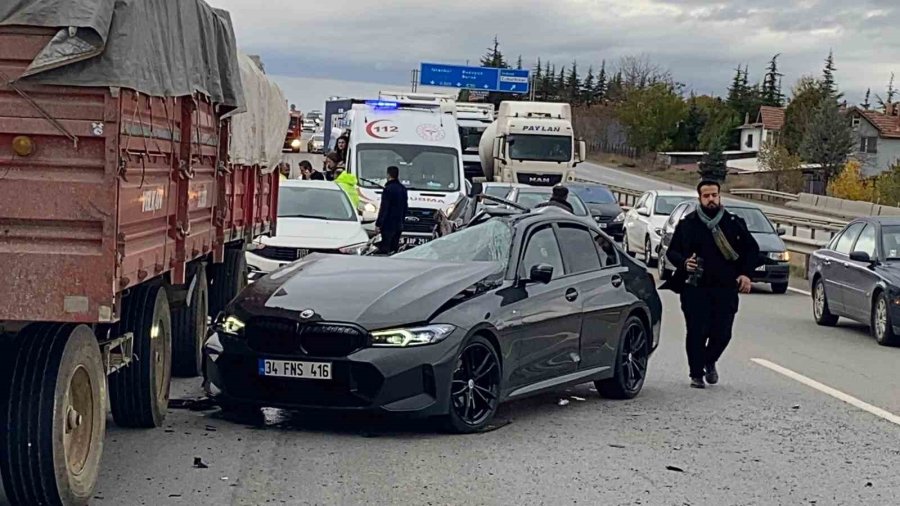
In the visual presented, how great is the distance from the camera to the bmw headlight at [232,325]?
859 centimetres

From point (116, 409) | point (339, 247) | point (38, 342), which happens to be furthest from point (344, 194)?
point (38, 342)

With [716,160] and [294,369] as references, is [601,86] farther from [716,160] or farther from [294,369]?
[294,369]

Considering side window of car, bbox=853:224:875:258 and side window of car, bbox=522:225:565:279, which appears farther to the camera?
side window of car, bbox=853:224:875:258

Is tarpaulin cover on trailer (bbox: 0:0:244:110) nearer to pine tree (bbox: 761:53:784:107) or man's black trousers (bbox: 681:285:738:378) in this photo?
man's black trousers (bbox: 681:285:738:378)

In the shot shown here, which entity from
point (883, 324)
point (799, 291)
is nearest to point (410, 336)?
point (883, 324)

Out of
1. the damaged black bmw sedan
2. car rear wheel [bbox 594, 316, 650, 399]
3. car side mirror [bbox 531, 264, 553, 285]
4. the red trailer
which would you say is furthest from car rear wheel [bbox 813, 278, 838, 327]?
the red trailer

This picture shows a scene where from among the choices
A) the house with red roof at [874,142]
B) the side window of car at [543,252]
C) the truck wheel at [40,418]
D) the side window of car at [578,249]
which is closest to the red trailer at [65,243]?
the truck wheel at [40,418]


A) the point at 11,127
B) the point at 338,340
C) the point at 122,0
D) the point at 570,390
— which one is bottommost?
the point at 570,390

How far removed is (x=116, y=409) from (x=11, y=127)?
10.7 ft

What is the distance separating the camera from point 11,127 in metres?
5.55

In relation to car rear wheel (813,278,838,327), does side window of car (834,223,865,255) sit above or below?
above

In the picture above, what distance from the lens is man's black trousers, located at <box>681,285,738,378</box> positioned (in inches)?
442

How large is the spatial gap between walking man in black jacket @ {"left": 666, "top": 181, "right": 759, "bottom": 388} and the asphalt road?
0.40m

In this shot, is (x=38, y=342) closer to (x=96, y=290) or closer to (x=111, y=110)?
(x=96, y=290)
